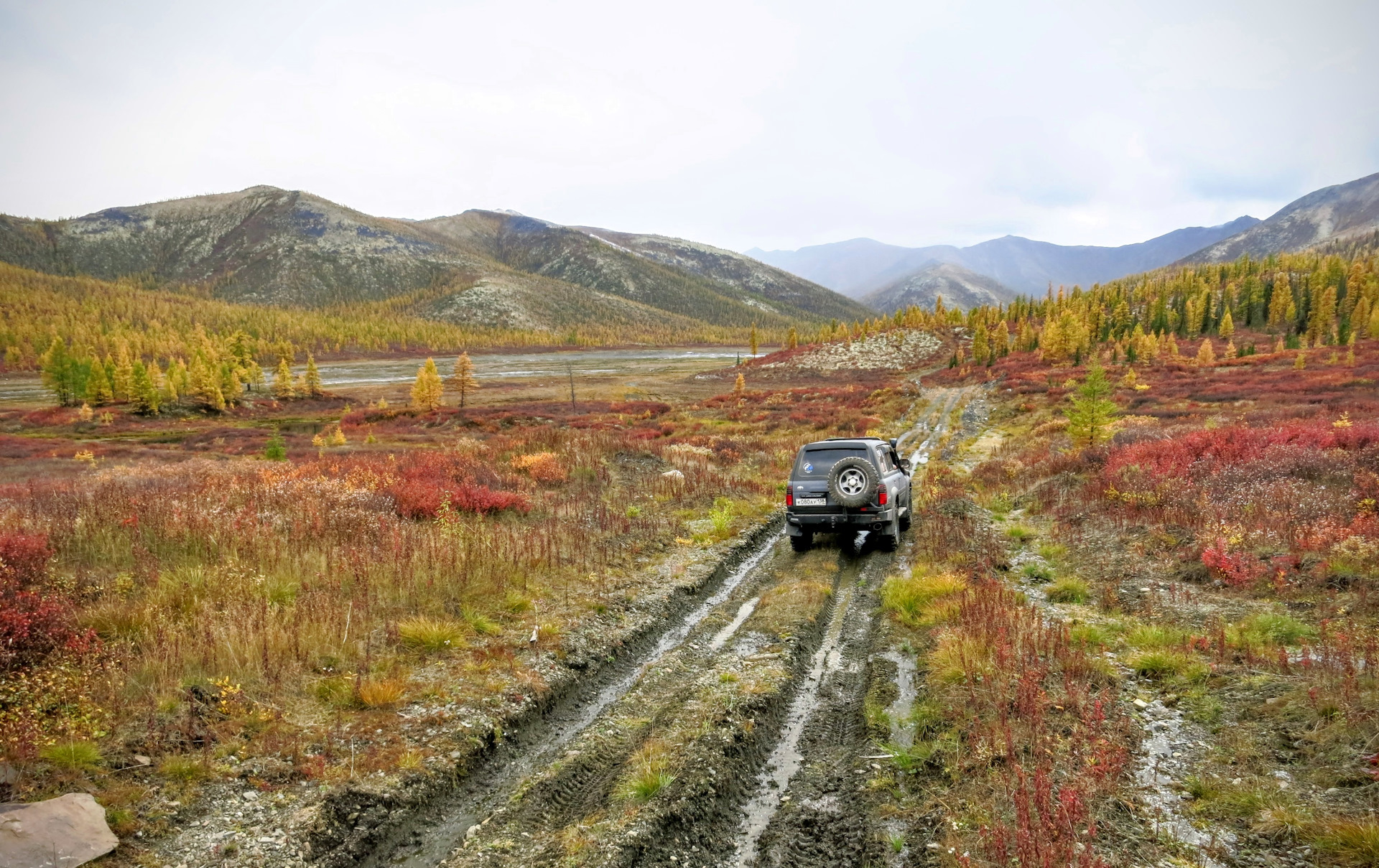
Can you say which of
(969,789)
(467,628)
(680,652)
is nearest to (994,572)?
(680,652)

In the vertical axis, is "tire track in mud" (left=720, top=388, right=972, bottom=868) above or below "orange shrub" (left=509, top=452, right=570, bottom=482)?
below

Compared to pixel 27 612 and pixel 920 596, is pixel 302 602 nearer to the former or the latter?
pixel 27 612

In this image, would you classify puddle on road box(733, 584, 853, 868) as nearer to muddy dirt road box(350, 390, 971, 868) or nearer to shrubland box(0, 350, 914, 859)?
muddy dirt road box(350, 390, 971, 868)

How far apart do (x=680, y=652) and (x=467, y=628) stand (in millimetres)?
2926

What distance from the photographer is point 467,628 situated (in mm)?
8406

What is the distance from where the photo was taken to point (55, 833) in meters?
4.06

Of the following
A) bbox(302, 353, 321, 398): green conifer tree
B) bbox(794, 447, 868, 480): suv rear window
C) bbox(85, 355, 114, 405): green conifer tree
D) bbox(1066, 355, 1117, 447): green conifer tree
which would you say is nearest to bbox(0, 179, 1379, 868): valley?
bbox(794, 447, 868, 480): suv rear window

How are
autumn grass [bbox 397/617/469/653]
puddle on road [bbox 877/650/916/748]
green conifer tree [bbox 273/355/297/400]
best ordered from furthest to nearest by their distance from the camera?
1. green conifer tree [bbox 273/355/297/400]
2. autumn grass [bbox 397/617/469/653]
3. puddle on road [bbox 877/650/916/748]

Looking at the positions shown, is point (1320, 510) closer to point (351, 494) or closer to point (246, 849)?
point (246, 849)

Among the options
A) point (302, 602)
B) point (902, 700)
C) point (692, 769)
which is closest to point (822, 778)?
point (692, 769)

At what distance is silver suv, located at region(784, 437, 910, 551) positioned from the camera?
→ 1257 cm

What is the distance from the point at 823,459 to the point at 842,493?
0.94 m

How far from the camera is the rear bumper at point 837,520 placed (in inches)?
496

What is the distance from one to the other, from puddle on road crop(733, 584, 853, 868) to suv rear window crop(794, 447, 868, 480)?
4.42 metres
